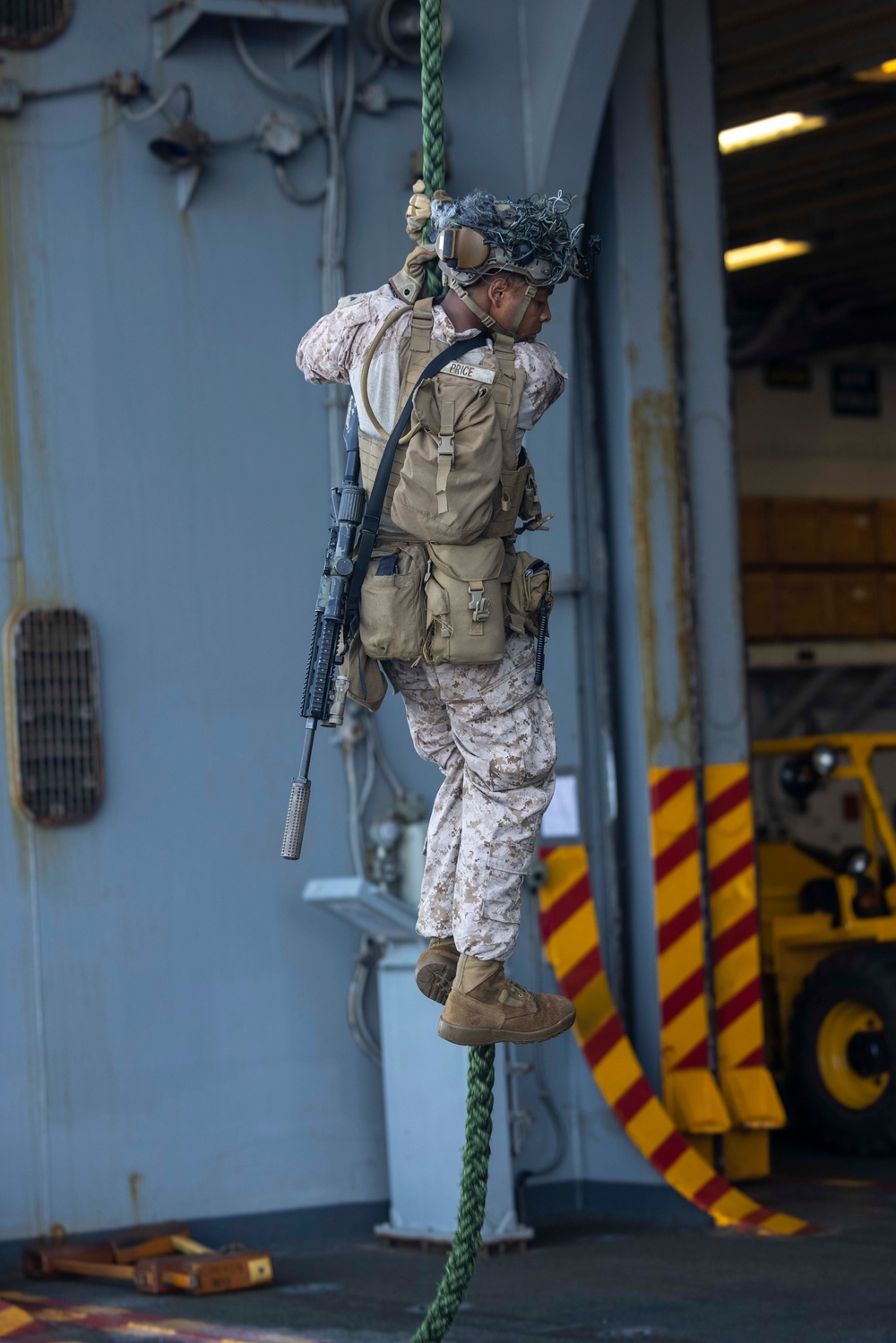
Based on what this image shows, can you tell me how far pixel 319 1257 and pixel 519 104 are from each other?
438 centimetres

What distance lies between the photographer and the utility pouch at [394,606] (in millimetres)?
3574

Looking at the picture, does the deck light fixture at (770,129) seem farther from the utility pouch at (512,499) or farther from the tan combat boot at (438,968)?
the tan combat boot at (438,968)

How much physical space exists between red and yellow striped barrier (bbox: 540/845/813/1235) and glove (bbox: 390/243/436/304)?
368cm

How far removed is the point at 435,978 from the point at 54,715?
9.71 feet

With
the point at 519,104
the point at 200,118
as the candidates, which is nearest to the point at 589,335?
the point at 519,104

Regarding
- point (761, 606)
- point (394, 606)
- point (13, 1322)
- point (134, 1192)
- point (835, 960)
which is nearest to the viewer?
point (394, 606)

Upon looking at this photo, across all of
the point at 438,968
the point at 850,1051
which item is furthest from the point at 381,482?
the point at 850,1051

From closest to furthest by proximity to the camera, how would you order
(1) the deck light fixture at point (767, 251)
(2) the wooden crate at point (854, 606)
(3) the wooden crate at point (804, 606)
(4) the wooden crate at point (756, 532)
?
(1) the deck light fixture at point (767, 251) < (4) the wooden crate at point (756, 532) < (3) the wooden crate at point (804, 606) < (2) the wooden crate at point (854, 606)

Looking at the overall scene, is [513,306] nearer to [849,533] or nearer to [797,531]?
[797,531]

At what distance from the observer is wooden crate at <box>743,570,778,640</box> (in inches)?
532

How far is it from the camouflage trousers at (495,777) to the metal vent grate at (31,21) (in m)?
3.77

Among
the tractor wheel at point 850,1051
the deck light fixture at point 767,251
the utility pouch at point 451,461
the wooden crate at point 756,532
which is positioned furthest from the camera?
the wooden crate at point 756,532

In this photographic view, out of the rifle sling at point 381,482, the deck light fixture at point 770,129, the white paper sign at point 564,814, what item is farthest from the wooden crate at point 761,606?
the rifle sling at point 381,482

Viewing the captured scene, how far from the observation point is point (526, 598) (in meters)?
3.66
